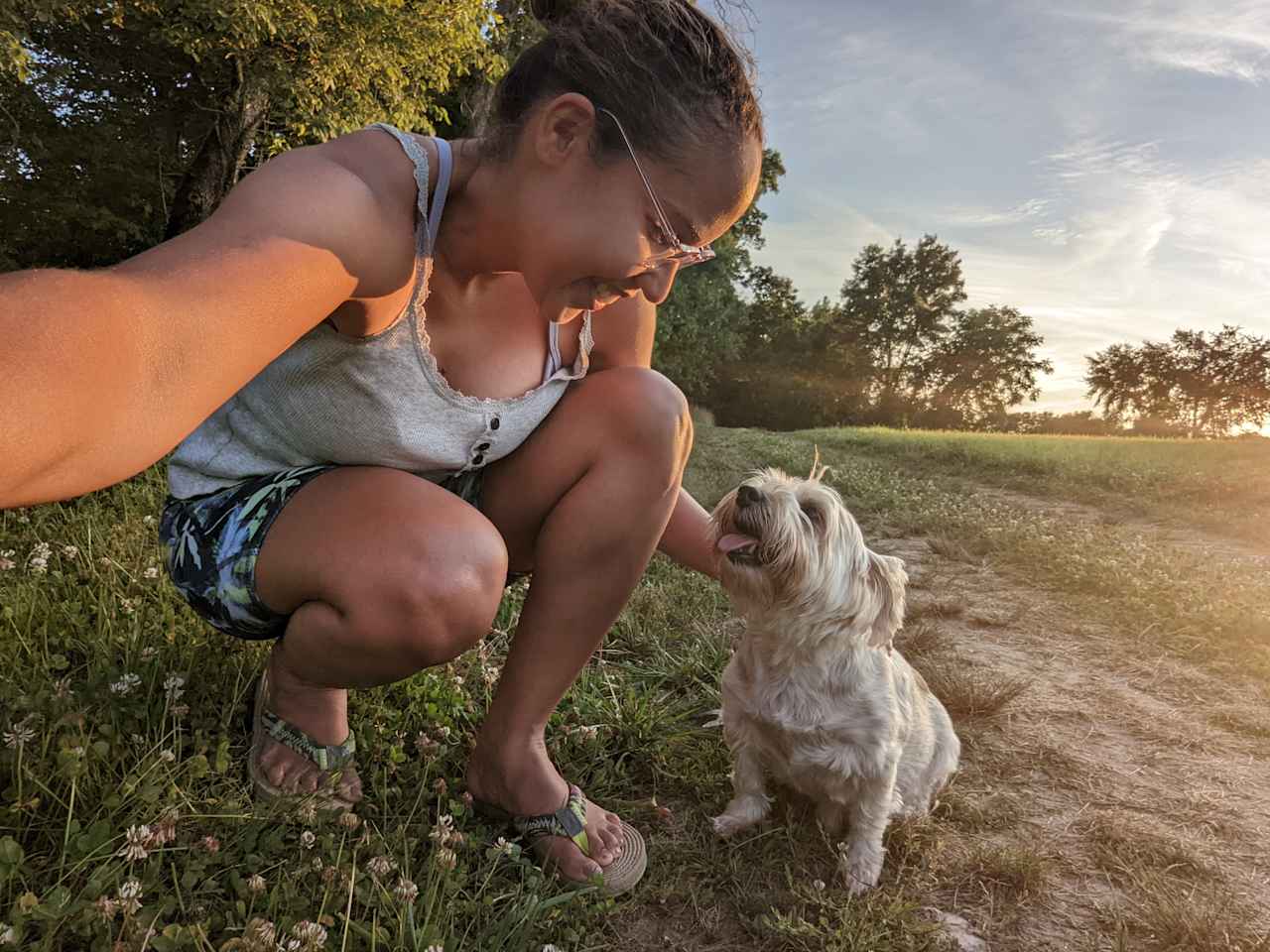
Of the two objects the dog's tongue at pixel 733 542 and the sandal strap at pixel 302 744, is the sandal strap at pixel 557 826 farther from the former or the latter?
the dog's tongue at pixel 733 542

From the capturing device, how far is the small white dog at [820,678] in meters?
2.53

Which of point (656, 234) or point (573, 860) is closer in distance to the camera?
point (656, 234)

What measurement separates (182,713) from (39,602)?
3.15 ft

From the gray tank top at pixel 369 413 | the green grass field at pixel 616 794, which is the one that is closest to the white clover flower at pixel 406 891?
the green grass field at pixel 616 794

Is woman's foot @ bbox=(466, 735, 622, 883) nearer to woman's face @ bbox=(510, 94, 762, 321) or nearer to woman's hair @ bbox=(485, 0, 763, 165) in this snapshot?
woman's face @ bbox=(510, 94, 762, 321)

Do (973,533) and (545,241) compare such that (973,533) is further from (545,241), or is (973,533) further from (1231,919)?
(545,241)

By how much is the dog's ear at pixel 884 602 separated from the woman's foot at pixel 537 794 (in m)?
1.08

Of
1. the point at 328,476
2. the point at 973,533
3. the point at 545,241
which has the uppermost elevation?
the point at 545,241

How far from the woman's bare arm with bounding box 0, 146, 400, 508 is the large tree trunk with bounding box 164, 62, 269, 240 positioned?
8627 millimetres

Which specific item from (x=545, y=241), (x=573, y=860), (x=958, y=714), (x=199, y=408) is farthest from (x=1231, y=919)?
(x=199, y=408)

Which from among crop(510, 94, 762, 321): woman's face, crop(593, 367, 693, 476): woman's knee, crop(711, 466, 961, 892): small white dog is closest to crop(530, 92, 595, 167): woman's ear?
crop(510, 94, 762, 321): woman's face

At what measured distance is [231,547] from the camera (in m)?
1.95

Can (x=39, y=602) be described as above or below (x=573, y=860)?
above

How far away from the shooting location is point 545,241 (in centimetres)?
181
